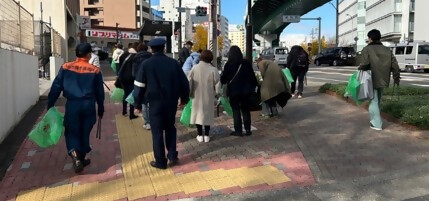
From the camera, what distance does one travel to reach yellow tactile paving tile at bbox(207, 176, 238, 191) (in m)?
5.18

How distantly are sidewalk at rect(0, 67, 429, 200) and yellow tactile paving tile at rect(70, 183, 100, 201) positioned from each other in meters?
0.01

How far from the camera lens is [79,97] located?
5785 millimetres

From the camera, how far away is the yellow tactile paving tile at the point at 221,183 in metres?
5.18

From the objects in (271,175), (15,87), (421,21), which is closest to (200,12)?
(15,87)

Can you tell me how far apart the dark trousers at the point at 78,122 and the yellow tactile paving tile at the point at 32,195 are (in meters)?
0.79

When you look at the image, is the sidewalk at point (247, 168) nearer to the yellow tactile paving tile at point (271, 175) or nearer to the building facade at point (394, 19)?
the yellow tactile paving tile at point (271, 175)

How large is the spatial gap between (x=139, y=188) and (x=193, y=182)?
635mm

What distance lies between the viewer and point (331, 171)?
18.5 ft

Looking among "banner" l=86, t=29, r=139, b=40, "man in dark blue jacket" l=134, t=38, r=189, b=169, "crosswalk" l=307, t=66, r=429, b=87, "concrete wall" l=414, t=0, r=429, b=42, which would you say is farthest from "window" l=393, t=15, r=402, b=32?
"man in dark blue jacket" l=134, t=38, r=189, b=169

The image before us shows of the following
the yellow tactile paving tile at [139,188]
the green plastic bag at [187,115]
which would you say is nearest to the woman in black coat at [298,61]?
the green plastic bag at [187,115]

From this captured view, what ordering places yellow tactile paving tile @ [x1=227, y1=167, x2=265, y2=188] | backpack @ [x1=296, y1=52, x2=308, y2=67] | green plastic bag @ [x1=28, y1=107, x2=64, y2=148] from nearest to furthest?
yellow tactile paving tile @ [x1=227, y1=167, x2=265, y2=188], green plastic bag @ [x1=28, y1=107, x2=64, y2=148], backpack @ [x1=296, y1=52, x2=308, y2=67]

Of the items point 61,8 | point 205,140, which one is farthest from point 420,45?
point 205,140

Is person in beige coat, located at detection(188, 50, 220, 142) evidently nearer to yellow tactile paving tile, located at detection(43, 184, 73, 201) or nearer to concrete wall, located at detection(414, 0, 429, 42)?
yellow tactile paving tile, located at detection(43, 184, 73, 201)

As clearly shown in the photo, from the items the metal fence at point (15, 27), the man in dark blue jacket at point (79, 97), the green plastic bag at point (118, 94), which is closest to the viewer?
the man in dark blue jacket at point (79, 97)
